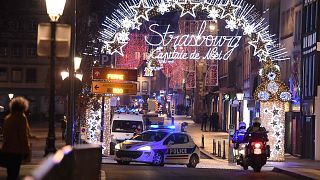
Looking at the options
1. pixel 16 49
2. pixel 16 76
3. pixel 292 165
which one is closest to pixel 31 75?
pixel 16 76

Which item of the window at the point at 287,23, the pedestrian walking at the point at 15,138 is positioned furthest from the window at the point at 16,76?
the pedestrian walking at the point at 15,138

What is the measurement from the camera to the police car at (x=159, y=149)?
2944 centimetres

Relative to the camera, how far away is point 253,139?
24438mm

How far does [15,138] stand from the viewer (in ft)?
43.1

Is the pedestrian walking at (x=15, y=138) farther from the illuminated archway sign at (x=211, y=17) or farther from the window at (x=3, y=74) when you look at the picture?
the window at (x=3, y=74)

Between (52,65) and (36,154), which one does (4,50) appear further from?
(52,65)

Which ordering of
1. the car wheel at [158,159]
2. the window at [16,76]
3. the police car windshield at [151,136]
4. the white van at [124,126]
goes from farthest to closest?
the window at [16,76], the white van at [124,126], the police car windshield at [151,136], the car wheel at [158,159]

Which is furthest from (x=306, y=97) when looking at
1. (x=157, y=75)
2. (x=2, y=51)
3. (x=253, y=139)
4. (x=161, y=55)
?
(x=157, y=75)

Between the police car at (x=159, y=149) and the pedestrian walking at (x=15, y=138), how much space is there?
16217 mm

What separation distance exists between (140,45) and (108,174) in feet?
93.9

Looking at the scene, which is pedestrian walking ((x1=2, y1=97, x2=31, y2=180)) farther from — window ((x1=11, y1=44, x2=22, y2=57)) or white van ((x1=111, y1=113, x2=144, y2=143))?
window ((x1=11, y1=44, x2=22, y2=57))

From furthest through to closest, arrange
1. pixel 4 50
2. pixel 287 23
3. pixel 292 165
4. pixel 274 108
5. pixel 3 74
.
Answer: pixel 3 74 < pixel 4 50 < pixel 287 23 < pixel 274 108 < pixel 292 165

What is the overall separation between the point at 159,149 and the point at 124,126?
912 cm

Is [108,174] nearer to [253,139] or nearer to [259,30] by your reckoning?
[253,139]
